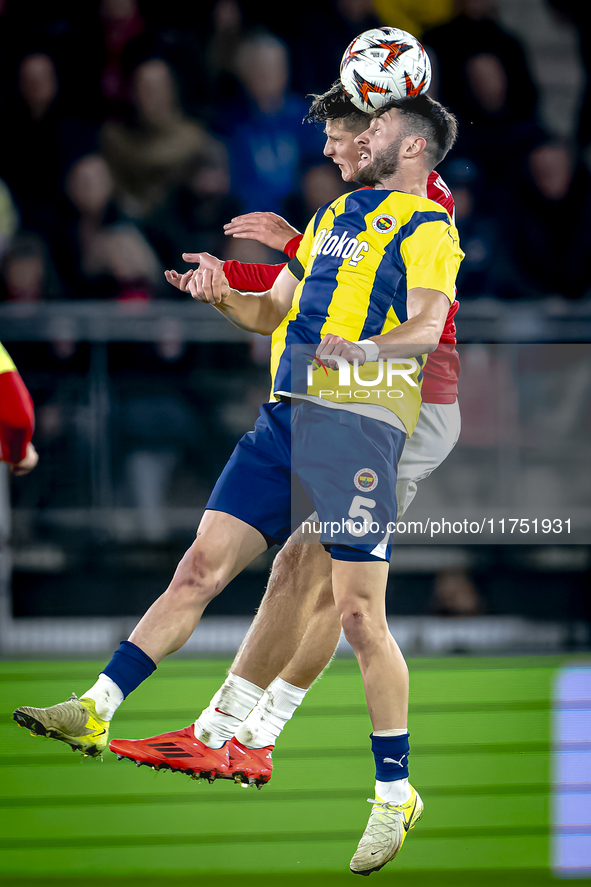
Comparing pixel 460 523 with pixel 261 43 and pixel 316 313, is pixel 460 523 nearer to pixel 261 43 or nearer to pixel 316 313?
pixel 316 313

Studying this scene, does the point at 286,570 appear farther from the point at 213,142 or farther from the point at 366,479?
the point at 213,142

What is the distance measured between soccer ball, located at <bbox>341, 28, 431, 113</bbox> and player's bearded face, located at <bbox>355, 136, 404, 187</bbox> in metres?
0.10

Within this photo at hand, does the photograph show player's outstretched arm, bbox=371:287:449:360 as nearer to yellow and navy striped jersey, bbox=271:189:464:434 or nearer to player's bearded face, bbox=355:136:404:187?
yellow and navy striped jersey, bbox=271:189:464:434

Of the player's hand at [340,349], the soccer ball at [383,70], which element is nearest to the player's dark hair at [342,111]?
the soccer ball at [383,70]

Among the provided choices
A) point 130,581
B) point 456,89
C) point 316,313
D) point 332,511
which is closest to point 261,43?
point 456,89

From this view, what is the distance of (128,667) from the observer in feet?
6.42

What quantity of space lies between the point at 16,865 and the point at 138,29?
4.06 m

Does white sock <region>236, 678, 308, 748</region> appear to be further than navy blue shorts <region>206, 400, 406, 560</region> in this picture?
Yes

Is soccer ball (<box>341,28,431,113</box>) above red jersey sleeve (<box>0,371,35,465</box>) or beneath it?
above

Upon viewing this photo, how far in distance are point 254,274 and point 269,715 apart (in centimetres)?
105

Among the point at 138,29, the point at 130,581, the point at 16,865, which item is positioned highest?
the point at 138,29

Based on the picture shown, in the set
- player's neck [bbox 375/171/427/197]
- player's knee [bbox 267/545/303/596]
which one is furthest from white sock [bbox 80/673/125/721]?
player's neck [bbox 375/171/427/197]

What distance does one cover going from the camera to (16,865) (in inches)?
76.0

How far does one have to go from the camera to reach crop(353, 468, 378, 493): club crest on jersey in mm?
1941
